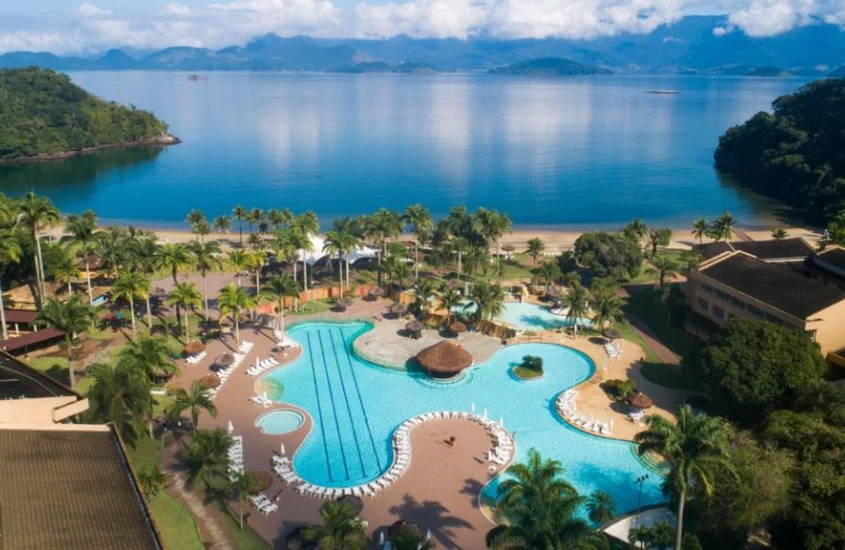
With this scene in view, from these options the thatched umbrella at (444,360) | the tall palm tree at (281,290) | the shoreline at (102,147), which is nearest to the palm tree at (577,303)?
the thatched umbrella at (444,360)

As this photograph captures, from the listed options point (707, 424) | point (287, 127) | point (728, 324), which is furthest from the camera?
point (287, 127)

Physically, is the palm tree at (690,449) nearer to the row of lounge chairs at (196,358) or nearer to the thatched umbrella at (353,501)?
the thatched umbrella at (353,501)

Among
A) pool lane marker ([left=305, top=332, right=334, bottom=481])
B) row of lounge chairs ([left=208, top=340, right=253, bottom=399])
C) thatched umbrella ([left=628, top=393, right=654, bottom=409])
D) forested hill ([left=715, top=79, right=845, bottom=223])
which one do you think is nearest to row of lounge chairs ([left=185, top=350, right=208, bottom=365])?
row of lounge chairs ([left=208, top=340, right=253, bottom=399])

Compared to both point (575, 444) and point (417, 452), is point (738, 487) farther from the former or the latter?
point (417, 452)

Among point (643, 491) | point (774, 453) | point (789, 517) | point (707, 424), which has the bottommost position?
point (643, 491)

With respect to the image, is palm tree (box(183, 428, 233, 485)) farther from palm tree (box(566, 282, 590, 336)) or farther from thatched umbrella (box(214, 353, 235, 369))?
palm tree (box(566, 282, 590, 336))

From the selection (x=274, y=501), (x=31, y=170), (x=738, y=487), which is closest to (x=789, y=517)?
(x=738, y=487)
